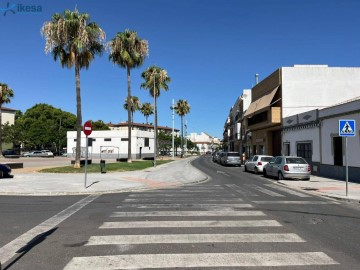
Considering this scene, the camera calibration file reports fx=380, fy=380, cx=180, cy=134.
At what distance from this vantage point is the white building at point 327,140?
21812mm

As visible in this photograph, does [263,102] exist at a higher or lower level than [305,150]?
higher

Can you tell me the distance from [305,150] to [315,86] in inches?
354

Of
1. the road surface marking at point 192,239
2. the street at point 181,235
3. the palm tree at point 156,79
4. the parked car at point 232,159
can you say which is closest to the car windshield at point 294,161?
the street at point 181,235

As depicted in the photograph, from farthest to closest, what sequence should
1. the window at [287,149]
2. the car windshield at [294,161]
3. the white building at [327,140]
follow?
1. the window at [287,149]
2. the car windshield at [294,161]
3. the white building at [327,140]

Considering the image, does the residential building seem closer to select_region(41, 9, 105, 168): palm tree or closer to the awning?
the awning

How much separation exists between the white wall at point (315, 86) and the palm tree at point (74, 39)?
1790 centimetres

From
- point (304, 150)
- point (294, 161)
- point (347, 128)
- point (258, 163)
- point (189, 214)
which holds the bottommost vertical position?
point (189, 214)

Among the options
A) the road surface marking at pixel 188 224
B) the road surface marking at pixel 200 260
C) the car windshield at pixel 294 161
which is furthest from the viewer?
the car windshield at pixel 294 161

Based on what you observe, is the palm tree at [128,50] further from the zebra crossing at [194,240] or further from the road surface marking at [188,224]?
the road surface marking at [188,224]

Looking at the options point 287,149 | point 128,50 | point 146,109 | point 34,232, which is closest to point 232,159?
point 287,149

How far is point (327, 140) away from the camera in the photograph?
25.5 metres

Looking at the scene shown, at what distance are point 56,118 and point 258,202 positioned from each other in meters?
90.3

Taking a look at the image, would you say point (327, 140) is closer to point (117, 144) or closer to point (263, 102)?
point (263, 102)

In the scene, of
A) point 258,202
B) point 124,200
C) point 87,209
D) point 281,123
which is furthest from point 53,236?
point 281,123
